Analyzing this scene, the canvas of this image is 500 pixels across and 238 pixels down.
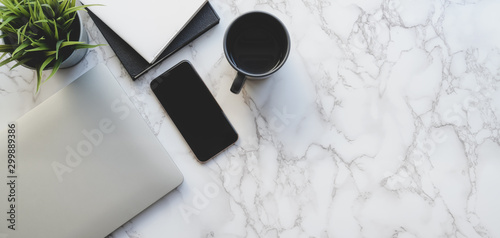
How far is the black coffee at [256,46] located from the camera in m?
0.54

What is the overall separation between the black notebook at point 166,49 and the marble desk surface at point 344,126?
0.05ft

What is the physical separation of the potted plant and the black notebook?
0.17 feet

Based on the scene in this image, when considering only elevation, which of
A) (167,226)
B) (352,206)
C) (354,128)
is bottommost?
(167,226)

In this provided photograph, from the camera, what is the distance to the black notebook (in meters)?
0.57

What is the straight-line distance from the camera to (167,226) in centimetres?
59

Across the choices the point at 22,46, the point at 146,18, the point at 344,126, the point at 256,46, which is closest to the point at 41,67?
the point at 22,46

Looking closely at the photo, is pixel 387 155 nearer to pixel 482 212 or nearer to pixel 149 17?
pixel 482 212

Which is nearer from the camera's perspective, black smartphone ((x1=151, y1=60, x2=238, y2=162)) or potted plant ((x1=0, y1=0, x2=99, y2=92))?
potted plant ((x1=0, y1=0, x2=99, y2=92))

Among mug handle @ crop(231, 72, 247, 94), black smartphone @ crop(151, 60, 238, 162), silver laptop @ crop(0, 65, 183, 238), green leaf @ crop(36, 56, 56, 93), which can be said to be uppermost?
mug handle @ crop(231, 72, 247, 94)

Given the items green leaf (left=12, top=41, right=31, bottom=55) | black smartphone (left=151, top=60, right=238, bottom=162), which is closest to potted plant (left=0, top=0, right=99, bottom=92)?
green leaf (left=12, top=41, right=31, bottom=55)

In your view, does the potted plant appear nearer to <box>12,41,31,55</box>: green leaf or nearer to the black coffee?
<box>12,41,31,55</box>: green leaf

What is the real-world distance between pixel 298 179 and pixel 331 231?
10 centimetres

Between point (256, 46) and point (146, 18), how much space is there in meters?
0.18

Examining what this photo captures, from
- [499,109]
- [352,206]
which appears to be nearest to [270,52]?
[352,206]
